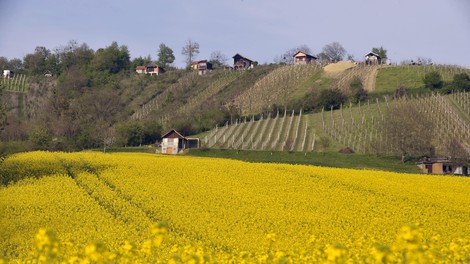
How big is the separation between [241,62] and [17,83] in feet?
145

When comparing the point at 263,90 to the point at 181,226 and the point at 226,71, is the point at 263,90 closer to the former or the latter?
the point at 226,71

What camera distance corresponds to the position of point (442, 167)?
51.0 meters

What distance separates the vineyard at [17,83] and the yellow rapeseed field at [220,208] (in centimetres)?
9627

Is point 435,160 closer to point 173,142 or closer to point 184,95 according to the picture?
point 173,142

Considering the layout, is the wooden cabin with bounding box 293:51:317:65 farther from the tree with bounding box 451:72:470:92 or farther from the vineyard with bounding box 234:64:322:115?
the tree with bounding box 451:72:470:92

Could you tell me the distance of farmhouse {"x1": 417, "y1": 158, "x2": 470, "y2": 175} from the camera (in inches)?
2010

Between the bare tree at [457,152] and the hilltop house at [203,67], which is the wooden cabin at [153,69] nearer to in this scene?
the hilltop house at [203,67]

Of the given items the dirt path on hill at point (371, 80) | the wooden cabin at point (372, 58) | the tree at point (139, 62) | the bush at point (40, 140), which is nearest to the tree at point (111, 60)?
the tree at point (139, 62)

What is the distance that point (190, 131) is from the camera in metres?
81.2

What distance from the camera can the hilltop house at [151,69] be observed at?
140837mm

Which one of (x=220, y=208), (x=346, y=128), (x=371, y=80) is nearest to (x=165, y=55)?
(x=371, y=80)

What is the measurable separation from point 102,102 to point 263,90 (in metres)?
24.8

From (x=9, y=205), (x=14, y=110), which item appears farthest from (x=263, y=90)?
(x=9, y=205)

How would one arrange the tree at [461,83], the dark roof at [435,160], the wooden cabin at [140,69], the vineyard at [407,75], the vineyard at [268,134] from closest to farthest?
the dark roof at [435,160], the vineyard at [268,134], the tree at [461,83], the vineyard at [407,75], the wooden cabin at [140,69]
